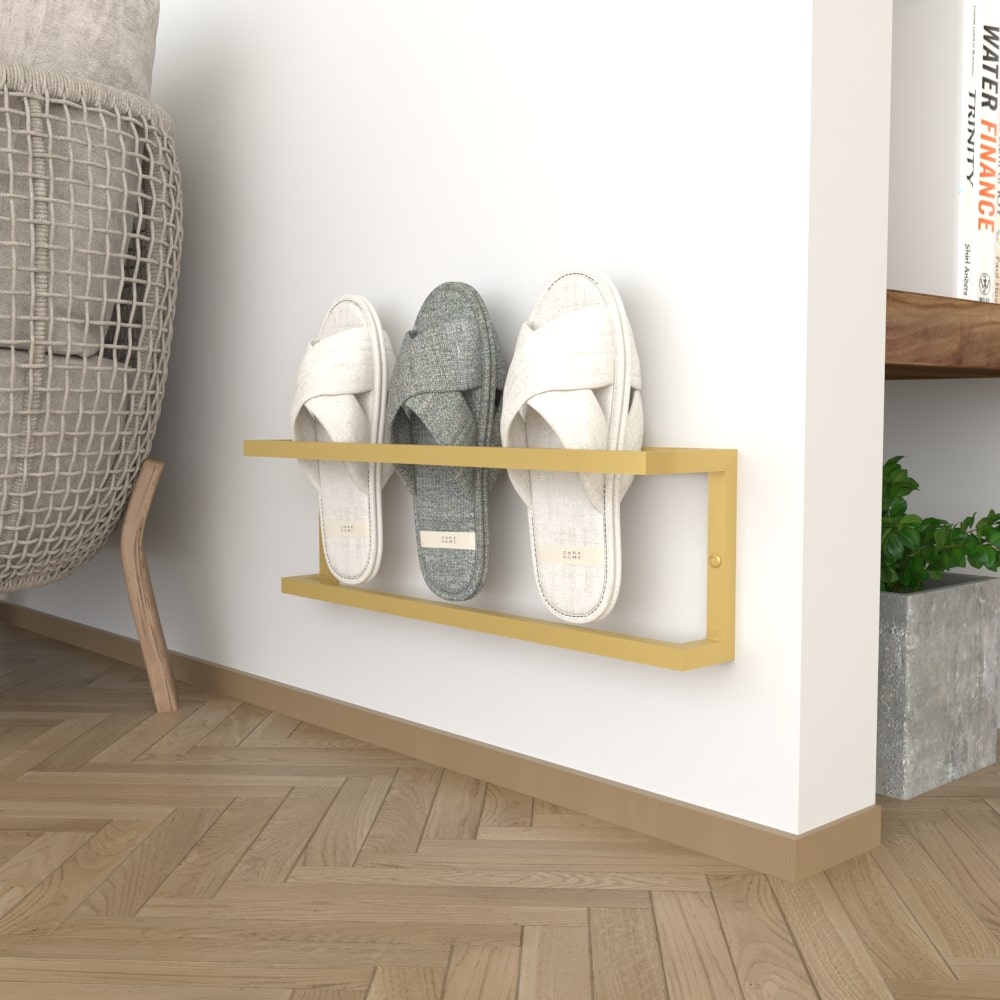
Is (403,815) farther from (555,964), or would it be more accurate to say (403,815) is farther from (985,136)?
(985,136)

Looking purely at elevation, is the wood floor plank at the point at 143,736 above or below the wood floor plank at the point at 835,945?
above

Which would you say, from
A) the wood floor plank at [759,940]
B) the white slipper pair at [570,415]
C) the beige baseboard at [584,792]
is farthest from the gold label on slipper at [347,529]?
the wood floor plank at [759,940]

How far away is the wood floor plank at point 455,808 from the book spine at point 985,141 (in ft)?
2.43

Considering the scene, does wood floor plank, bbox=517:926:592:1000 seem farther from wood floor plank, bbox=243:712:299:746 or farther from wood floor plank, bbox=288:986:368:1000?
wood floor plank, bbox=243:712:299:746

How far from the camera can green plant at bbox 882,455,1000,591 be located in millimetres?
1153

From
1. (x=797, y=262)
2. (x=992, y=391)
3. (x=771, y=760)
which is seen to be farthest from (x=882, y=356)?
(x=992, y=391)

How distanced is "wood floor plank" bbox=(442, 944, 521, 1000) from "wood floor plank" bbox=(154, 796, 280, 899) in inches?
9.4

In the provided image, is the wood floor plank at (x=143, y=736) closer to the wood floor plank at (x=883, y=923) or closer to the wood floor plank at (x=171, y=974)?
the wood floor plank at (x=171, y=974)

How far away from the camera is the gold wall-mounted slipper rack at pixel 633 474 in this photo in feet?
3.09

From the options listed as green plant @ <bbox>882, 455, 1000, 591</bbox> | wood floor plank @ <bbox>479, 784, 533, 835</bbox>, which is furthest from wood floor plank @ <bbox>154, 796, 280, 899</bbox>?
green plant @ <bbox>882, 455, 1000, 591</bbox>

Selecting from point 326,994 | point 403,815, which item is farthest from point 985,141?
point 326,994

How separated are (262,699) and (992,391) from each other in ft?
3.46

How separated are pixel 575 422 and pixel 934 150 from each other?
512mm

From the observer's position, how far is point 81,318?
1.37 metres
